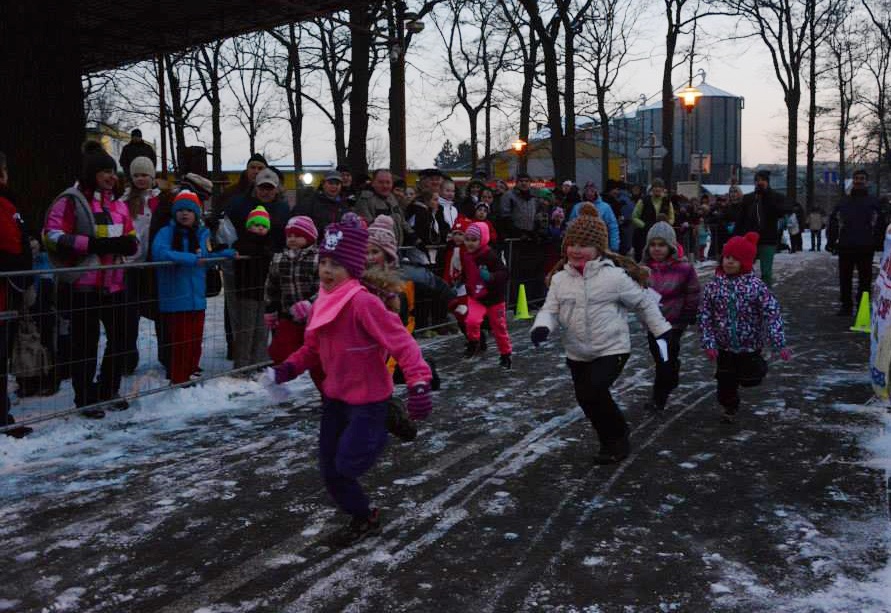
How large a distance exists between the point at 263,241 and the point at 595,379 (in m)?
4.17

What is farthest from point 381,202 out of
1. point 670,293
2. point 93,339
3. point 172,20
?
point 172,20

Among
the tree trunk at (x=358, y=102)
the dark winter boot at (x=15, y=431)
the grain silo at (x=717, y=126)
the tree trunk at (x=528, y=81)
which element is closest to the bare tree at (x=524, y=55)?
the tree trunk at (x=528, y=81)

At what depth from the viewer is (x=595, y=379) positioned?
6156 millimetres

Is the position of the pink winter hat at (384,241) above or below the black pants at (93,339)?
above

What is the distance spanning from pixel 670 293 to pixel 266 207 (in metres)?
3.99

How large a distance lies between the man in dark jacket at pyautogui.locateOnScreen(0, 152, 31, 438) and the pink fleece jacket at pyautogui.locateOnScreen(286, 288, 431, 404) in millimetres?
3153

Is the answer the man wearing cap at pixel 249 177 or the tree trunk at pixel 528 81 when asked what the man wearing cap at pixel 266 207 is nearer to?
the man wearing cap at pixel 249 177

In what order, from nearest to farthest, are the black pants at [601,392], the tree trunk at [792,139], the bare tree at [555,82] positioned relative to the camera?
the black pants at [601,392], the bare tree at [555,82], the tree trunk at [792,139]

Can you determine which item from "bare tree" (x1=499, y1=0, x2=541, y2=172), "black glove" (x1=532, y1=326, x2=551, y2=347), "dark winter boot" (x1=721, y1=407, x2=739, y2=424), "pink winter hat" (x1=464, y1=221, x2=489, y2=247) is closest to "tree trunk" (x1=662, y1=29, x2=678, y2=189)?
"bare tree" (x1=499, y1=0, x2=541, y2=172)

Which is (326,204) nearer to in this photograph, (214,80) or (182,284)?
(182,284)

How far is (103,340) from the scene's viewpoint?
7.91 meters

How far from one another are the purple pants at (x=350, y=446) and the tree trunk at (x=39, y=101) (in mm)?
5540

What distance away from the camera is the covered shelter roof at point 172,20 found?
560 inches

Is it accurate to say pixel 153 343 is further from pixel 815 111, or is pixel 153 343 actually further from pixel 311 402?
pixel 815 111
